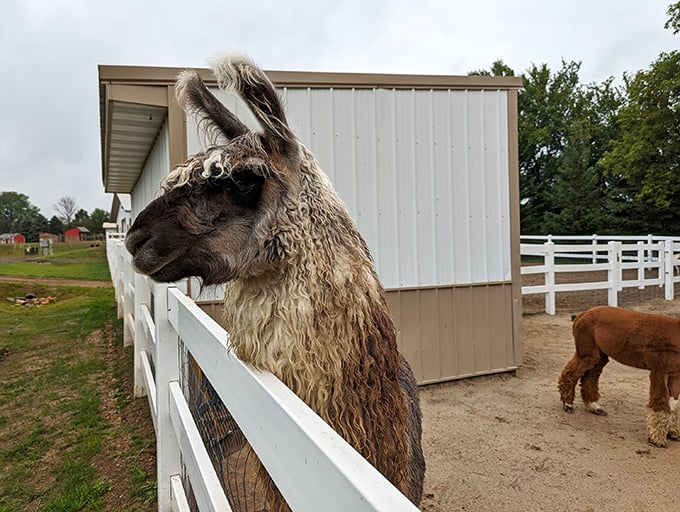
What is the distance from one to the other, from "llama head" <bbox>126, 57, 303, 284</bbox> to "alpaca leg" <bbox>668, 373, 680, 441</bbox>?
13.7 ft

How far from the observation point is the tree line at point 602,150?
23.4m

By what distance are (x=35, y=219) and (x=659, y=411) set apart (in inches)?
3398

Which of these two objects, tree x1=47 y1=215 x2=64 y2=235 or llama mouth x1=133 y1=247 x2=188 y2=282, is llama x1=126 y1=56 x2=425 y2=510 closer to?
llama mouth x1=133 y1=247 x2=188 y2=282

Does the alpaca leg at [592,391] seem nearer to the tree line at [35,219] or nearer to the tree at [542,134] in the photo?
the tree at [542,134]

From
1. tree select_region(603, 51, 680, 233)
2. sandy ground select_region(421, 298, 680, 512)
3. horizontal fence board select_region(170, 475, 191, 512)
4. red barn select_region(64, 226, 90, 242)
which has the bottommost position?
sandy ground select_region(421, 298, 680, 512)

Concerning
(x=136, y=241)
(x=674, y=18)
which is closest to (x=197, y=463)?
(x=136, y=241)

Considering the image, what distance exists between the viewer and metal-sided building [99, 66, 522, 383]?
4941 millimetres

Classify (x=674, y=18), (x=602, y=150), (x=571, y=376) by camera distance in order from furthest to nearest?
(x=602, y=150) < (x=674, y=18) < (x=571, y=376)

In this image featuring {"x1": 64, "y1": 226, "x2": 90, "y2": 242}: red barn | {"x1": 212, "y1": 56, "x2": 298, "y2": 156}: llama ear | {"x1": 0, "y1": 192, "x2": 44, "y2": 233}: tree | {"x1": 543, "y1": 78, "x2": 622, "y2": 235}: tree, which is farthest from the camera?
{"x1": 0, "y1": 192, "x2": 44, "y2": 233}: tree

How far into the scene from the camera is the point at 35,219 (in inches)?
2849

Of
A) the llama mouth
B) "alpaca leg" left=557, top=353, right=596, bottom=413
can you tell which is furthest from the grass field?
"alpaca leg" left=557, top=353, right=596, bottom=413

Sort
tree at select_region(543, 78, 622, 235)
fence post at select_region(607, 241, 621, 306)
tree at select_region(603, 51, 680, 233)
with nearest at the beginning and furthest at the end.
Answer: fence post at select_region(607, 241, 621, 306)
tree at select_region(603, 51, 680, 233)
tree at select_region(543, 78, 622, 235)

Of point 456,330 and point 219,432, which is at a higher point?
point 219,432

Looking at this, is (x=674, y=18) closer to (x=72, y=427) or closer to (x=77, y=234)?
(x=72, y=427)
